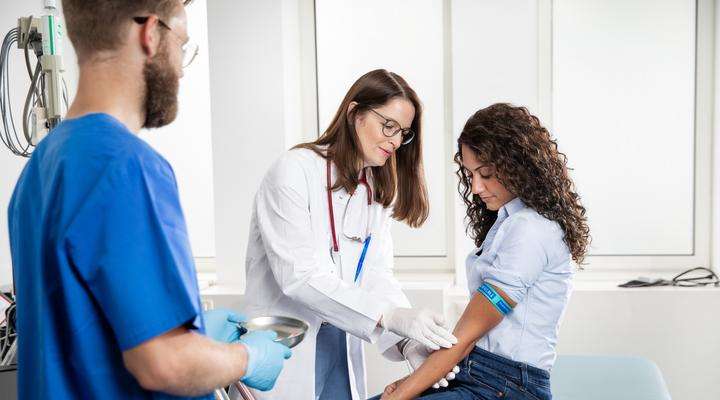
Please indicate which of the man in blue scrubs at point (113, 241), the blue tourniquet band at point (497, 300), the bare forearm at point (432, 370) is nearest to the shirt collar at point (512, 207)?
the blue tourniquet band at point (497, 300)

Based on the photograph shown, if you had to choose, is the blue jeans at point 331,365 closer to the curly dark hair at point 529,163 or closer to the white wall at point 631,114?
the curly dark hair at point 529,163

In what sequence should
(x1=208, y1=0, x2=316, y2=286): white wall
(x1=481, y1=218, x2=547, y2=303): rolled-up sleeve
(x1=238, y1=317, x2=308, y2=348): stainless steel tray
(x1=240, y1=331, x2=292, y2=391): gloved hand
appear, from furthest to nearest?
(x1=208, y1=0, x2=316, y2=286): white wall, (x1=481, y1=218, x2=547, y2=303): rolled-up sleeve, (x1=238, y1=317, x2=308, y2=348): stainless steel tray, (x1=240, y1=331, x2=292, y2=391): gloved hand

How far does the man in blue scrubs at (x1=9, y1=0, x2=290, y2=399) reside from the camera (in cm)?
77

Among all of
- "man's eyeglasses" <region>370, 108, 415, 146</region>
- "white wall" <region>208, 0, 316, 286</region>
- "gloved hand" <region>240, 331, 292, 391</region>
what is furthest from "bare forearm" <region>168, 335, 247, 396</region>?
"white wall" <region>208, 0, 316, 286</region>

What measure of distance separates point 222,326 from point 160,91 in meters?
0.56

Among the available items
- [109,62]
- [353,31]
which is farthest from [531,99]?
[109,62]

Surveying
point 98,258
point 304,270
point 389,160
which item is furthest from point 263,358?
point 389,160

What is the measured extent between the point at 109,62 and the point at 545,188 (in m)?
1.02

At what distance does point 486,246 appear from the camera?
5.37ft

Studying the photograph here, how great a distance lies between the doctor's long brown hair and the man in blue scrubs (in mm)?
886

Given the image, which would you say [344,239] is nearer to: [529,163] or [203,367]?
[529,163]

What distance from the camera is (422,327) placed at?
62.1 inches

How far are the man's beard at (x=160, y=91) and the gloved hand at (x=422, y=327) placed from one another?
0.88 metres

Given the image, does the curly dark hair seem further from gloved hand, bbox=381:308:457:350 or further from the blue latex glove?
the blue latex glove
